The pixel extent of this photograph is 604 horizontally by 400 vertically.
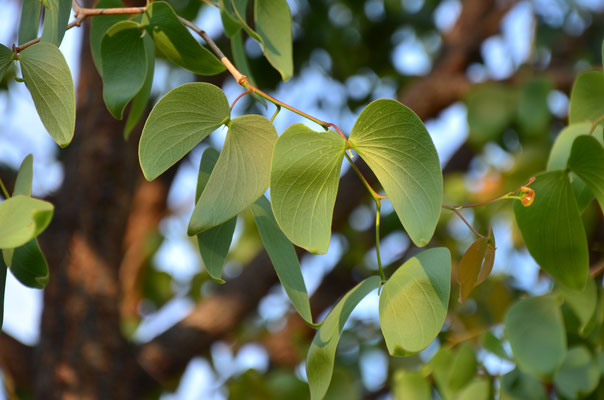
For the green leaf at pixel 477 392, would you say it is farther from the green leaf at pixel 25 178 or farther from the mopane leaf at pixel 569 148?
the green leaf at pixel 25 178

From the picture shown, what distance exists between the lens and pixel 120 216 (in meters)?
1.14

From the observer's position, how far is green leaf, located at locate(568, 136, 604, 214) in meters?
0.36

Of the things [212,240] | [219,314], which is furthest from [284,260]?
[219,314]

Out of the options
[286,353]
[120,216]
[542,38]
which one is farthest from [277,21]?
[542,38]

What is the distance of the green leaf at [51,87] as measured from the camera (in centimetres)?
31

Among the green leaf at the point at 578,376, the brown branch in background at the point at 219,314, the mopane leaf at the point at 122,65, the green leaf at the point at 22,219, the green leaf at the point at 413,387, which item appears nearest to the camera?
the green leaf at the point at 22,219

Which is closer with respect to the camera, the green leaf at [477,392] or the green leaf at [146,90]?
the green leaf at [146,90]

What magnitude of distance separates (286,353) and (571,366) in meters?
0.91

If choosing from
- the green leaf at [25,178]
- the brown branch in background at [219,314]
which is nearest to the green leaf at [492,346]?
the green leaf at [25,178]

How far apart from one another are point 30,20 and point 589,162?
33cm

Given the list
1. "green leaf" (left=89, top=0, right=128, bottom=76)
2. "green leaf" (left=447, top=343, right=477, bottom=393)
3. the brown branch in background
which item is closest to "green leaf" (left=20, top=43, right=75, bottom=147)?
"green leaf" (left=89, top=0, right=128, bottom=76)

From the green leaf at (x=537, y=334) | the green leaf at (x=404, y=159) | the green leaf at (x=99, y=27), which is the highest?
the green leaf at (x=99, y=27)

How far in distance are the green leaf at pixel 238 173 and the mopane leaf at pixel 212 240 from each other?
0.03 metres

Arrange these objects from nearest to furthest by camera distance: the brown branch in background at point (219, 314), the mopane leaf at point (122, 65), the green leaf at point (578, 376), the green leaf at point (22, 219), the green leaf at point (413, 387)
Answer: the green leaf at point (22, 219) → the mopane leaf at point (122, 65) → the green leaf at point (578, 376) → the green leaf at point (413, 387) → the brown branch in background at point (219, 314)
